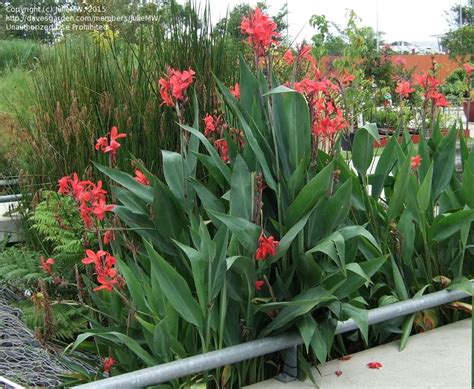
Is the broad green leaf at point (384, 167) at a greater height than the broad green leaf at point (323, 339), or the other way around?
the broad green leaf at point (384, 167)

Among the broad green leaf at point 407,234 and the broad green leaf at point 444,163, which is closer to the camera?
the broad green leaf at point 407,234

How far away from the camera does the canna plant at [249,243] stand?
2.79 meters

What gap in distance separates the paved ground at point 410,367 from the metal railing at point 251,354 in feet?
0.48

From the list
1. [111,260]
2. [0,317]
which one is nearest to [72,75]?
[0,317]

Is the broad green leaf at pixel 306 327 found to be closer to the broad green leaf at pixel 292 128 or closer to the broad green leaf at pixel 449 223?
the broad green leaf at pixel 292 128

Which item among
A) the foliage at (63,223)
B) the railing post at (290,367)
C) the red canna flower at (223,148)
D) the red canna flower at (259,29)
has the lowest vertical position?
the railing post at (290,367)

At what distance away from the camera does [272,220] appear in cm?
297

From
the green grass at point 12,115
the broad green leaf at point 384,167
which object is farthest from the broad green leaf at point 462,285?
the green grass at point 12,115

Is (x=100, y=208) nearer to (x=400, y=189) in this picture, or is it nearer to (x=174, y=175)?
(x=174, y=175)

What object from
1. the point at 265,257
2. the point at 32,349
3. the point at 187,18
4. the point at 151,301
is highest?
the point at 187,18

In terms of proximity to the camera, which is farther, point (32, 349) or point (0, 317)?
point (0, 317)

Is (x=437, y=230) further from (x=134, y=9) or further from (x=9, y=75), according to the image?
(x=9, y=75)

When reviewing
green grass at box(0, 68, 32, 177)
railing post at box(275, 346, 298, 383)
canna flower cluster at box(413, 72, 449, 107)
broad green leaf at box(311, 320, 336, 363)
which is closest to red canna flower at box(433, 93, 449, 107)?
canna flower cluster at box(413, 72, 449, 107)

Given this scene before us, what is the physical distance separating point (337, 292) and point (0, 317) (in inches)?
70.1
